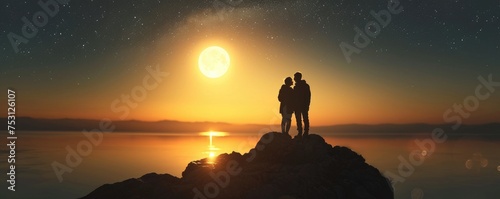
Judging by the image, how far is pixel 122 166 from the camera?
356ft

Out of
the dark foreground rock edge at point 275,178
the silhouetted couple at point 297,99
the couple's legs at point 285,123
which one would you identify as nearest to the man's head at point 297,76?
the silhouetted couple at point 297,99

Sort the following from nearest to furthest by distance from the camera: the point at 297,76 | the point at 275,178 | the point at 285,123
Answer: the point at 275,178, the point at 297,76, the point at 285,123

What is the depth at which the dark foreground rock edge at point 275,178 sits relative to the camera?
16.6 m

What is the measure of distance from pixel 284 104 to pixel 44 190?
69894 millimetres

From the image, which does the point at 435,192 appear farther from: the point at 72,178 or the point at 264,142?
the point at 72,178

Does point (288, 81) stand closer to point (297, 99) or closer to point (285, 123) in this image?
point (297, 99)

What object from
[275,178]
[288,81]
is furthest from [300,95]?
[275,178]

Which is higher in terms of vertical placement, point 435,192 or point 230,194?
point 230,194

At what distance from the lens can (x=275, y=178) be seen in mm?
17219

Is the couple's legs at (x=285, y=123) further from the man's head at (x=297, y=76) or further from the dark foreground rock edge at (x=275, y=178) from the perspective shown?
the man's head at (x=297, y=76)

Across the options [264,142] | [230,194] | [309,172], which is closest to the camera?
[230,194]

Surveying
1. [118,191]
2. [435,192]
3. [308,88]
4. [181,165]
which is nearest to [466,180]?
[435,192]

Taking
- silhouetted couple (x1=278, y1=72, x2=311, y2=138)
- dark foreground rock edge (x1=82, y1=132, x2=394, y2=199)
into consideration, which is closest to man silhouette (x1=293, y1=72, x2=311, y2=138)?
silhouetted couple (x1=278, y1=72, x2=311, y2=138)

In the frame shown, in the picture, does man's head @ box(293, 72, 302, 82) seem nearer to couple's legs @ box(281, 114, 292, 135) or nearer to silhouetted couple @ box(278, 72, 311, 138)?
silhouetted couple @ box(278, 72, 311, 138)
